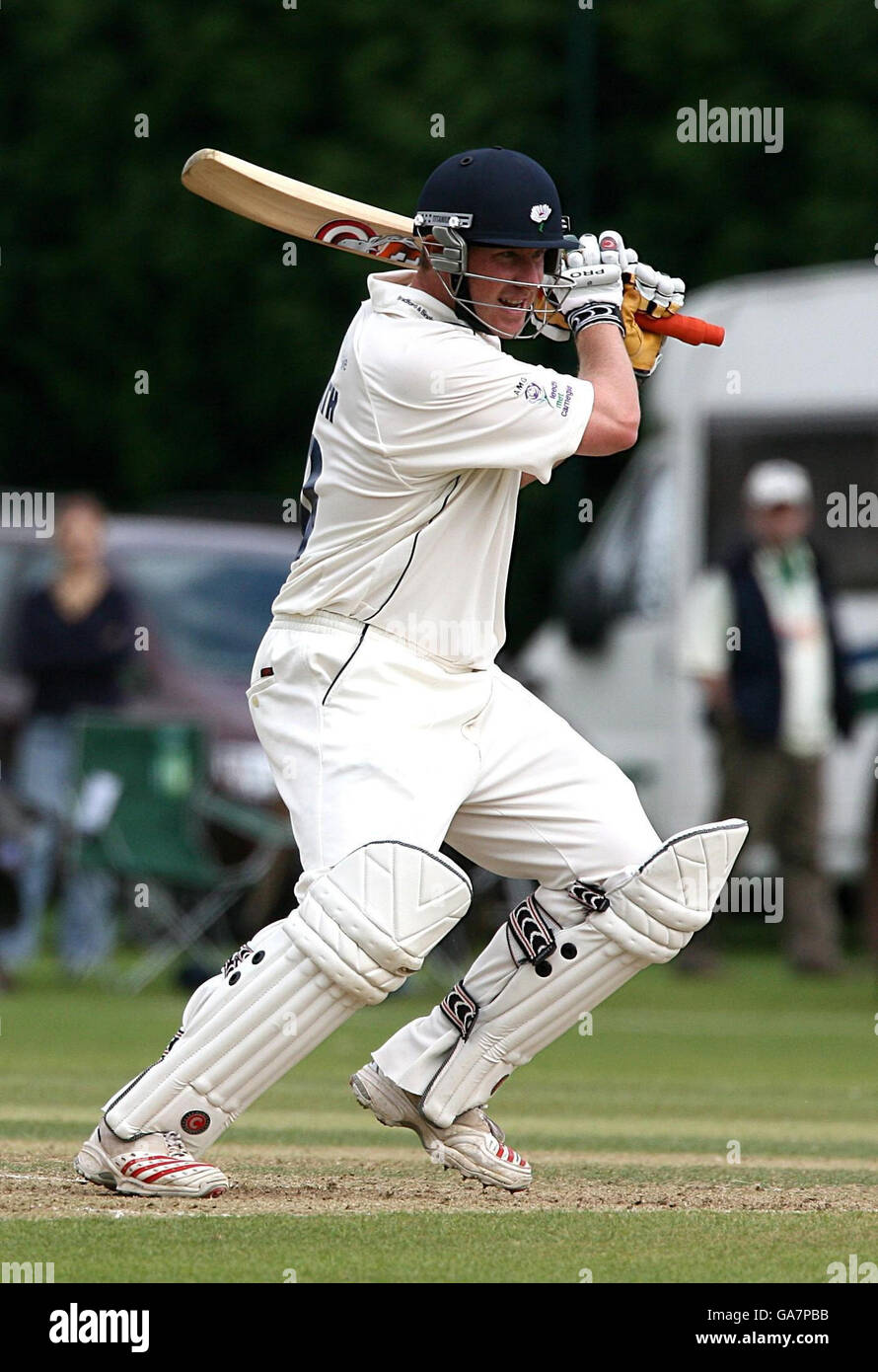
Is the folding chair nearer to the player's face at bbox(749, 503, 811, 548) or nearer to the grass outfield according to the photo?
the grass outfield

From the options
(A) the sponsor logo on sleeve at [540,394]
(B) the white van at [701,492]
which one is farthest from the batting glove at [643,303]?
(B) the white van at [701,492]

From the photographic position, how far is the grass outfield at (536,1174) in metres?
5.20

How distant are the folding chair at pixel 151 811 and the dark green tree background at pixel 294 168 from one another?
668cm

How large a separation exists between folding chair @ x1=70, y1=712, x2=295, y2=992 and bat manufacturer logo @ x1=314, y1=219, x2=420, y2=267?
6090 millimetres

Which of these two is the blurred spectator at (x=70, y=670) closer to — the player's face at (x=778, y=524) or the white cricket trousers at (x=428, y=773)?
the player's face at (x=778, y=524)

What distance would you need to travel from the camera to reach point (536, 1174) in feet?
21.4

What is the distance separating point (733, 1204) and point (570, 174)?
48.6ft

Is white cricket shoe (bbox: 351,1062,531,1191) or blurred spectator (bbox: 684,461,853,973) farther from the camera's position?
blurred spectator (bbox: 684,461,853,973)

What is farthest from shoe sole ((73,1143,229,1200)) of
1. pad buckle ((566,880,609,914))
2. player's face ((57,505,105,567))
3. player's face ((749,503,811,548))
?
player's face ((749,503,811,548))

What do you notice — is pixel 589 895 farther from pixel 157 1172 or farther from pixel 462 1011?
pixel 157 1172

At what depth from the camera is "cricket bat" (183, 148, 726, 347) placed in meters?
6.51

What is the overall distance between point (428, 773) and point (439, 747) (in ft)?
0.27

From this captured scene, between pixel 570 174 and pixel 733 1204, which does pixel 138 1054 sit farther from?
pixel 570 174
